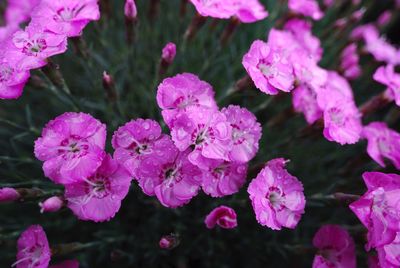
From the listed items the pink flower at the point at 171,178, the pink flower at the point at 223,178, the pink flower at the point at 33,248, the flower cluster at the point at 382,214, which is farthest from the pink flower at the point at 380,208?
the pink flower at the point at 33,248

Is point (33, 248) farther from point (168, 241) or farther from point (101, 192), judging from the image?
point (168, 241)

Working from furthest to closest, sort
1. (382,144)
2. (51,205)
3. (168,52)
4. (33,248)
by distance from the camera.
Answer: (382,144)
(168,52)
(33,248)
(51,205)

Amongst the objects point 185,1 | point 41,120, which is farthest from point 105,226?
point 185,1

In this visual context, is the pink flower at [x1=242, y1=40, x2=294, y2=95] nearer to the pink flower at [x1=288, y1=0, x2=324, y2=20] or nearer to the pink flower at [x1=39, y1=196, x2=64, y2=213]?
the pink flower at [x1=288, y1=0, x2=324, y2=20]

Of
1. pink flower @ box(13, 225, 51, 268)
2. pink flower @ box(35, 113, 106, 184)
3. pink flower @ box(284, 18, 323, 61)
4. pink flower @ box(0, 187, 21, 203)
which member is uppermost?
pink flower @ box(284, 18, 323, 61)

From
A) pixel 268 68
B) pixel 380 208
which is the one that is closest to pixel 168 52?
pixel 268 68

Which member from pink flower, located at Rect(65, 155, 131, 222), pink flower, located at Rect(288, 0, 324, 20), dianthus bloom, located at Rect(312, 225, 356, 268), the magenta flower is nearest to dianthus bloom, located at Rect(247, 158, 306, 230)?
dianthus bloom, located at Rect(312, 225, 356, 268)
